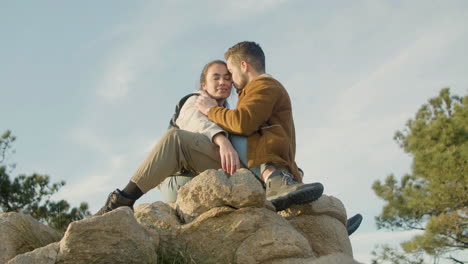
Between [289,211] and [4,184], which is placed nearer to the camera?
[289,211]

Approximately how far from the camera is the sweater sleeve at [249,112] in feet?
13.0

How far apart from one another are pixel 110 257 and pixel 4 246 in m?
0.66

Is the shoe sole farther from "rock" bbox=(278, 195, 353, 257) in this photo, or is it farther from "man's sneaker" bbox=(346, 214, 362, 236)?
"man's sneaker" bbox=(346, 214, 362, 236)

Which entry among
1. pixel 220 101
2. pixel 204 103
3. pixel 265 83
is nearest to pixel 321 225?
pixel 265 83

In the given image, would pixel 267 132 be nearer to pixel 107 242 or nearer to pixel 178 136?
pixel 178 136

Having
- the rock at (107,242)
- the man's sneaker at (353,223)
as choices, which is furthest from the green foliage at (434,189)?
the rock at (107,242)

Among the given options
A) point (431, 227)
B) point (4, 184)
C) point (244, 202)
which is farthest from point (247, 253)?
point (4, 184)

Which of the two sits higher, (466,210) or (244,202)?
(466,210)

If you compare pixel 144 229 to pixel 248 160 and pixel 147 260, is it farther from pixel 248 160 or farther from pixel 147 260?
pixel 248 160

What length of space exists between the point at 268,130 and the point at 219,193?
1112mm

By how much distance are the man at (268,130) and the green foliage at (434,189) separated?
24.5ft

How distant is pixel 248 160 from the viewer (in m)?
3.96

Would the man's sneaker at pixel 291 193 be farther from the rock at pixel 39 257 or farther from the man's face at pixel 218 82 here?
the rock at pixel 39 257

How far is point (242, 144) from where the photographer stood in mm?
4039
